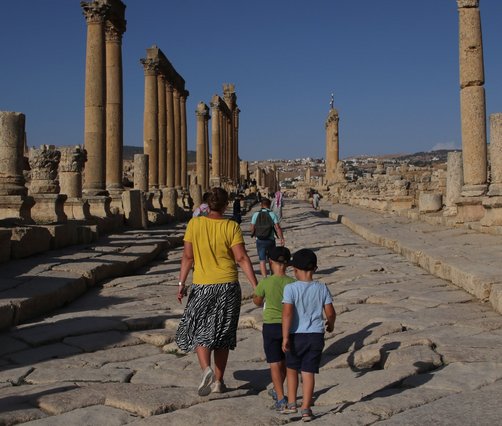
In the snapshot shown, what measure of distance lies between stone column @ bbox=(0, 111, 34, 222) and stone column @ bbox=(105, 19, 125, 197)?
802 centimetres

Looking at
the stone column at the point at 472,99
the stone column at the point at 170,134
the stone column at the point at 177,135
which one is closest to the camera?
the stone column at the point at 472,99

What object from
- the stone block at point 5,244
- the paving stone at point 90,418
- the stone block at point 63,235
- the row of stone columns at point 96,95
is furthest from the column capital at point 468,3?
the paving stone at point 90,418

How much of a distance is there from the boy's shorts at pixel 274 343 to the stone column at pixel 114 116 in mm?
17152

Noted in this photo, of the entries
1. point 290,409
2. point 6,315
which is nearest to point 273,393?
point 290,409

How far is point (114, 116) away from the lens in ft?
72.2

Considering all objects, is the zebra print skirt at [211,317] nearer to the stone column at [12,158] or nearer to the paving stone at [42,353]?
the paving stone at [42,353]

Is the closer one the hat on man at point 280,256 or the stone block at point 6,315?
the hat on man at point 280,256

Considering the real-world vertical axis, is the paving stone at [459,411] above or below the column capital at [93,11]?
below

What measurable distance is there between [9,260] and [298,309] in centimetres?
751

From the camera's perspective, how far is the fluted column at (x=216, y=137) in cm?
4647

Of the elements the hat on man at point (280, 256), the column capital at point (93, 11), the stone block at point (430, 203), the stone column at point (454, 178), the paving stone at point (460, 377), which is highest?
the column capital at point (93, 11)

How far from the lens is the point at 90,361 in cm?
621

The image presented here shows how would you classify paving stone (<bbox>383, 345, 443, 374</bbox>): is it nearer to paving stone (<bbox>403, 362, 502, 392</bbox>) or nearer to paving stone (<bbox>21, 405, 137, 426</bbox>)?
paving stone (<bbox>403, 362, 502, 392</bbox>)

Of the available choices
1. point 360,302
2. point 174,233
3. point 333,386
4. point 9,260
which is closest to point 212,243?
point 333,386
